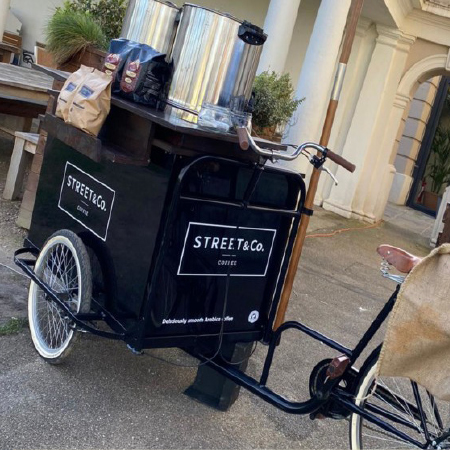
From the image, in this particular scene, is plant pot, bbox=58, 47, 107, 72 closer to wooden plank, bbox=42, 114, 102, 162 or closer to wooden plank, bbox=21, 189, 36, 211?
wooden plank, bbox=21, 189, 36, 211

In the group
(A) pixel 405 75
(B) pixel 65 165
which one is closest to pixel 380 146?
(A) pixel 405 75

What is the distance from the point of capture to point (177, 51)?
340cm

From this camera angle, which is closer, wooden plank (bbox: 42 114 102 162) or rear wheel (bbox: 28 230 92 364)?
wooden plank (bbox: 42 114 102 162)

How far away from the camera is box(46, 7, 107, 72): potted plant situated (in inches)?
211

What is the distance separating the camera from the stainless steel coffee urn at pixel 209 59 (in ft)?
10.8

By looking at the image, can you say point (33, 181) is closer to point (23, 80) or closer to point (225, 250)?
point (23, 80)

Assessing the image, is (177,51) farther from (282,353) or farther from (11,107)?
(11,107)

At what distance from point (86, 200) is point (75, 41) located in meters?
2.25

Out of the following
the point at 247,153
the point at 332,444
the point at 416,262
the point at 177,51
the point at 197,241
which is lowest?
the point at 332,444

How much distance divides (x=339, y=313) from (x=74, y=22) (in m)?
3.27

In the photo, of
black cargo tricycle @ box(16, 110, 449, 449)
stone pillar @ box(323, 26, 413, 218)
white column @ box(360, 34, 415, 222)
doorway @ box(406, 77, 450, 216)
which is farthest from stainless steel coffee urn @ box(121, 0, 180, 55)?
doorway @ box(406, 77, 450, 216)

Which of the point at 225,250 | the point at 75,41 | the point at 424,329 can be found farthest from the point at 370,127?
the point at 424,329

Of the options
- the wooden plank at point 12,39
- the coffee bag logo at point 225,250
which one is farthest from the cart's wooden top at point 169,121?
the wooden plank at point 12,39

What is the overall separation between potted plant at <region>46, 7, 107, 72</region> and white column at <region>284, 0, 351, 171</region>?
114 inches
